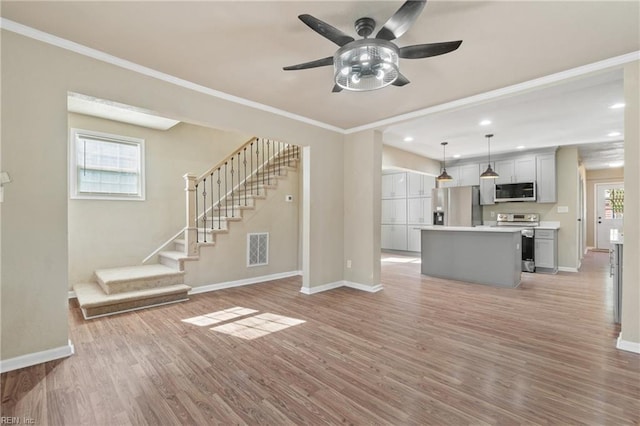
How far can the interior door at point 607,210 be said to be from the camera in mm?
9586

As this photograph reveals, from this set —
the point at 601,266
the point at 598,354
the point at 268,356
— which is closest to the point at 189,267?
the point at 268,356

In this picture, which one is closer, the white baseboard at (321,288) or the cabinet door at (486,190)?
the white baseboard at (321,288)

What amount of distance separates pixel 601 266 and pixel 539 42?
708 cm

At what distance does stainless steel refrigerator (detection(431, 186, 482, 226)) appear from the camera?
7.43 meters

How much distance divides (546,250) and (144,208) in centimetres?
805

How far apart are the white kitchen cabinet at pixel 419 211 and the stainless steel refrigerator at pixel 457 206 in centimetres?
40

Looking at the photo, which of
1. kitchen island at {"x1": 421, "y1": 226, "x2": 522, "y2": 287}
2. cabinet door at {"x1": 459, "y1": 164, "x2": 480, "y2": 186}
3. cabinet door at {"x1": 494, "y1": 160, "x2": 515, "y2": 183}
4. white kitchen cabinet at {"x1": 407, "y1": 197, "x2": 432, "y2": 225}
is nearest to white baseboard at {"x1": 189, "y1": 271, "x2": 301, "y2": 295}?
kitchen island at {"x1": 421, "y1": 226, "x2": 522, "y2": 287}

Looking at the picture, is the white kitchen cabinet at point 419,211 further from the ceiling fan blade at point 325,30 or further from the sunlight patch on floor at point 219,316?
the ceiling fan blade at point 325,30

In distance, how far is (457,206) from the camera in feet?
25.1

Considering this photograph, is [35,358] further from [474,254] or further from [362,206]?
[474,254]

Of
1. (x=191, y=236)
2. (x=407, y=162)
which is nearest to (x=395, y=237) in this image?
(x=407, y=162)

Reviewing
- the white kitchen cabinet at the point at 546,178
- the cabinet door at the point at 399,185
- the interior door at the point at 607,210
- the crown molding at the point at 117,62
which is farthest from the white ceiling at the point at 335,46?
the interior door at the point at 607,210

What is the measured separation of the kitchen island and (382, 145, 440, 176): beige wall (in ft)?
5.60

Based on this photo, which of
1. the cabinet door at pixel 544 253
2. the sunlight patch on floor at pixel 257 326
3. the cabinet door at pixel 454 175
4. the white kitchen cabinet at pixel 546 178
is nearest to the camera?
the sunlight patch on floor at pixel 257 326
